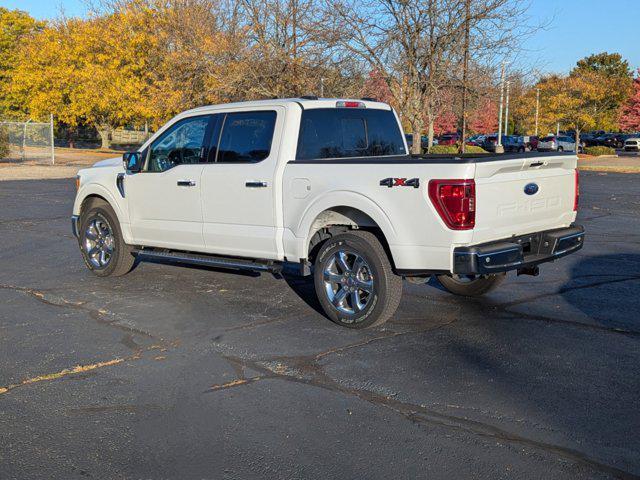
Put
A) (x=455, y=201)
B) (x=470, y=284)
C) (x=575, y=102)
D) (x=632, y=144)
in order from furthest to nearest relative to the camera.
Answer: (x=632, y=144) → (x=575, y=102) → (x=470, y=284) → (x=455, y=201)

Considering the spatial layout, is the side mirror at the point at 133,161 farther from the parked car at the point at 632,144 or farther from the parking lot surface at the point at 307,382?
the parked car at the point at 632,144

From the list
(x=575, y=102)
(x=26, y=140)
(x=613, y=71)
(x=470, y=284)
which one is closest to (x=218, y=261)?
(x=470, y=284)

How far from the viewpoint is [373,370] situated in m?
5.50

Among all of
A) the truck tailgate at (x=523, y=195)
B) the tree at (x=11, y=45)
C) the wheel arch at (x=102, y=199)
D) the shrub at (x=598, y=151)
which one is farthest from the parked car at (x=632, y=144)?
the wheel arch at (x=102, y=199)

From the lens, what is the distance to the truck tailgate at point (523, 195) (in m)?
6.07

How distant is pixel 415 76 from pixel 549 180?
53.7 feet

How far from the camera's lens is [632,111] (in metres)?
62.4

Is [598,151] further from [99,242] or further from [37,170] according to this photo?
[99,242]

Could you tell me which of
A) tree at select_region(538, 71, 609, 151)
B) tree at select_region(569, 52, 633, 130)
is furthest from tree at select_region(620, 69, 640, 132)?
tree at select_region(538, 71, 609, 151)

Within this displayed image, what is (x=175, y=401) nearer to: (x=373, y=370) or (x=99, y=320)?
(x=373, y=370)

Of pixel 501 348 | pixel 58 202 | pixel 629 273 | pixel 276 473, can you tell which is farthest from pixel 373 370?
pixel 58 202

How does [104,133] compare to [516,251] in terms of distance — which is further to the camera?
[104,133]

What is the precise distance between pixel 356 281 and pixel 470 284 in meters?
1.76

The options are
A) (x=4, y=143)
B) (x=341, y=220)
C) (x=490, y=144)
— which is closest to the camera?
(x=341, y=220)
